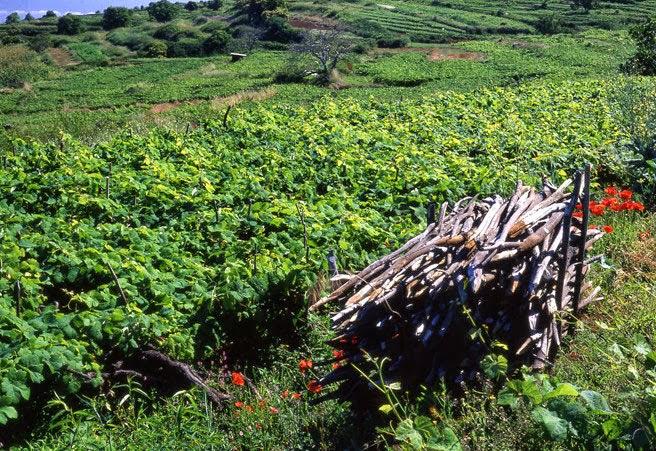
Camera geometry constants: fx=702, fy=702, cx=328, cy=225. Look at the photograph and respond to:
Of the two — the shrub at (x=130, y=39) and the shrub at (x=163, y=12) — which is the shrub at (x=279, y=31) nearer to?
the shrub at (x=130, y=39)

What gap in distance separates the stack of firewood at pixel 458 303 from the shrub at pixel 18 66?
57835mm

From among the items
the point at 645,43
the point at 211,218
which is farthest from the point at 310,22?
the point at 211,218

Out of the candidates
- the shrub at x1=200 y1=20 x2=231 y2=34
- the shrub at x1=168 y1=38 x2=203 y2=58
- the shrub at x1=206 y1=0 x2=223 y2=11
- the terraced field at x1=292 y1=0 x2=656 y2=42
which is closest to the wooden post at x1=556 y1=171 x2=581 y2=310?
the terraced field at x1=292 y1=0 x2=656 y2=42

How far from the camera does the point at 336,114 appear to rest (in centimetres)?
1591

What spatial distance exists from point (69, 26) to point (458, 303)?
9797 cm

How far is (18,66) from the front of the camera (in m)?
65.3

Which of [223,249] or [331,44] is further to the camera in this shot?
[331,44]

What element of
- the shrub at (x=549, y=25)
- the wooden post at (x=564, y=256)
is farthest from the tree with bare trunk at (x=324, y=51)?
the wooden post at (x=564, y=256)

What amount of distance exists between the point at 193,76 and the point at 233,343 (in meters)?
49.3

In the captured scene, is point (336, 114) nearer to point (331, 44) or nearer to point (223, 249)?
point (223, 249)

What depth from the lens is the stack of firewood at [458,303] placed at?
434 centimetres

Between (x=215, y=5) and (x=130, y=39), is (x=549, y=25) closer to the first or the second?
(x=130, y=39)

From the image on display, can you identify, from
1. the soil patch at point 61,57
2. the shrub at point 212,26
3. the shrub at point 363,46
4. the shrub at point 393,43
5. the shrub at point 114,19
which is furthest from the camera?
the shrub at point 114,19

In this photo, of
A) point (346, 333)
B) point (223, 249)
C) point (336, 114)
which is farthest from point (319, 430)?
point (336, 114)
